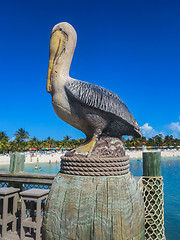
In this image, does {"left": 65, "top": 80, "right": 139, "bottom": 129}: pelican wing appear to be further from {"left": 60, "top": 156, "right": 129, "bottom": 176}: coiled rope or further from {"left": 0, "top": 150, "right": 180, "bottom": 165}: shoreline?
{"left": 0, "top": 150, "right": 180, "bottom": 165}: shoreline

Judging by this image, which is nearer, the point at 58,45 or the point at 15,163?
the point at 58,45

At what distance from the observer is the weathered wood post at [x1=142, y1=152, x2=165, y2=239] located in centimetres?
328

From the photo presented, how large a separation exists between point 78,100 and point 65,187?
0.98 m

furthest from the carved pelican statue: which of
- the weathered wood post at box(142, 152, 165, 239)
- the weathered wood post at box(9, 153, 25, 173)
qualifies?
the weathered wood post at box(9, 153, 25, 173)

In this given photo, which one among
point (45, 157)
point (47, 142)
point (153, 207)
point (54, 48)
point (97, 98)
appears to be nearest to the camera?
point (97, 98)

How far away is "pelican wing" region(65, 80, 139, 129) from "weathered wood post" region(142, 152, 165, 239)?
1598mm

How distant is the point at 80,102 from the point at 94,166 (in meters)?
0.82

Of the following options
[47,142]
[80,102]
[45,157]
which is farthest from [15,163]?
[47,142]

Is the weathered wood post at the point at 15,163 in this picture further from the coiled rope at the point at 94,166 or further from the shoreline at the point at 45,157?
the shoreline at the point at 45,157

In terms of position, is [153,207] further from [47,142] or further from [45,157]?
[47,142]

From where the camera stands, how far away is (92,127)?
214 centimetres

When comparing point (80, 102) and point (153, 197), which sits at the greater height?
point (80, 102)

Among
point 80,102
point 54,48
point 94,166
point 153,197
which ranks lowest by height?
point 153,197

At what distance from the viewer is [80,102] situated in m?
2.08
